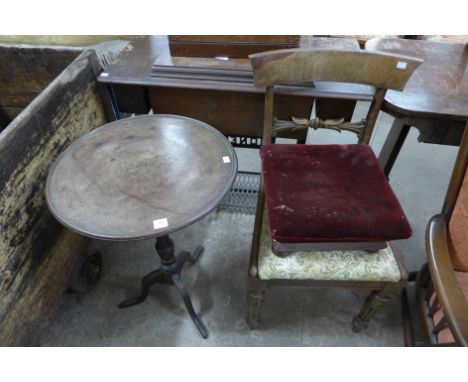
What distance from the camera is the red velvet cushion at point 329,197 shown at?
0.94 metres

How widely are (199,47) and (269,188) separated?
0.84 m

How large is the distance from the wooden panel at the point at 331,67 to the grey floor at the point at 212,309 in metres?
0.96

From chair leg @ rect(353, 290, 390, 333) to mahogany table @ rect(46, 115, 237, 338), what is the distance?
0.70 metres

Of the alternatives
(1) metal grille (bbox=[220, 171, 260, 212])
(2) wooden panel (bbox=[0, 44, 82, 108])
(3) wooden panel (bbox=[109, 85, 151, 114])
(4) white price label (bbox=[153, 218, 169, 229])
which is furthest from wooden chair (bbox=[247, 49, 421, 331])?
(2) wooden panel (bbox=[0, 44, 82, 108])

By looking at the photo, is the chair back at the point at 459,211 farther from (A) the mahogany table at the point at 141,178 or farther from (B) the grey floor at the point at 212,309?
(A) the mahogany table at the point at 141,178

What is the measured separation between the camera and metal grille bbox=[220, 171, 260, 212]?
1959 millimetres

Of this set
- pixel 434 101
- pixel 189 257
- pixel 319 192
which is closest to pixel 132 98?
pixel 189 257

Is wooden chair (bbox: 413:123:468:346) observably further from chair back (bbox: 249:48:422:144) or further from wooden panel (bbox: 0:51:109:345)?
wooden panel (bbox: 0:51:109:345)

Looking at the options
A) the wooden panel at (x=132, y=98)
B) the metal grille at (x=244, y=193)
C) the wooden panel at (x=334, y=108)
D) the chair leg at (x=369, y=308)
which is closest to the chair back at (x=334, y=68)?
the wooden panel at (x=334, y=108)

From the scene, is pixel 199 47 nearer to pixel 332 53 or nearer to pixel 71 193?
pixel 332 53

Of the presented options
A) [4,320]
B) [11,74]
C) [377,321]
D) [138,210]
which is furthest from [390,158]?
[11,74]

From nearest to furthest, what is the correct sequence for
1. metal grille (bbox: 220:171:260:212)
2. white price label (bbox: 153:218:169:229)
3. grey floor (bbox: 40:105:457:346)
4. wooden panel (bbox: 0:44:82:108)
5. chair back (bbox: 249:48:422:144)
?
white price label (bbox: 153:218:169:229) → chair back (bbox: 249:48:422:144) → grey floor (bbox: 40:105:457:346) → wooden panel (bbox: 0:44:82:108) → metal grille (bbox: 220:171:260:212)

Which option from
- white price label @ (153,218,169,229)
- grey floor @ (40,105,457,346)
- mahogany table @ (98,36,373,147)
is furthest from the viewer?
grey floor @ (40,105,457,346)

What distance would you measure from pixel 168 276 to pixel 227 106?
0.81m
